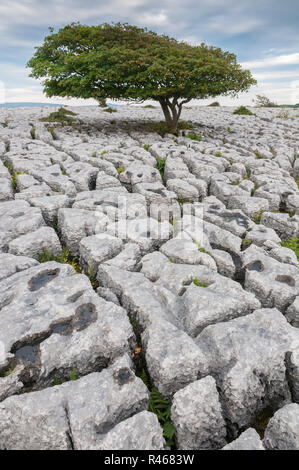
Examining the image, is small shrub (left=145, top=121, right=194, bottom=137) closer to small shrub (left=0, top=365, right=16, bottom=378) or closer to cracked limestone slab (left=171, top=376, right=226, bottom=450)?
small shrub (left=0, top=365, right=16, bottom=378)

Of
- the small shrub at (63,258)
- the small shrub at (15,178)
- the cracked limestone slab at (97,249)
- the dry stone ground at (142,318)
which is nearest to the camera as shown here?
the dry stone ground at (142,318)

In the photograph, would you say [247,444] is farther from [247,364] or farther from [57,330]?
[57,330]

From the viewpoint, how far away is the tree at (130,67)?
15484 mm

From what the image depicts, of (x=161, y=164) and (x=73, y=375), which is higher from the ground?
(x=161, y=164)

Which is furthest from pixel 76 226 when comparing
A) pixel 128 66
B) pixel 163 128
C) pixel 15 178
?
pixel 163 128

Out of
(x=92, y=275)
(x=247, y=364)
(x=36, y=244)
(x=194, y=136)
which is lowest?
(x=92, y=275)

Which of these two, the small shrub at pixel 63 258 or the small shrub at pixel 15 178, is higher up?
the small shrub at pixel 15 178

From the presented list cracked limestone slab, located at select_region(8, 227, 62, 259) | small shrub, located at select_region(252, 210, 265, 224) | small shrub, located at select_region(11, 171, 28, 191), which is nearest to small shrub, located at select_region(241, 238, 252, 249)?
small shrub, located at select_region(252, 210, 265, 224)

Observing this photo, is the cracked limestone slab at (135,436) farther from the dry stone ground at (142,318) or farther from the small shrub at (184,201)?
the small shrub at (184,201)

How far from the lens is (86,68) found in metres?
16.4

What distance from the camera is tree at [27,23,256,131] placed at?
50.8 ft

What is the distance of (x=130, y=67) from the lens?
15.5m

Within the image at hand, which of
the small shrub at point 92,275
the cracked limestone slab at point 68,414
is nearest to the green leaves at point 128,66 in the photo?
the small shrub at point 92,275
